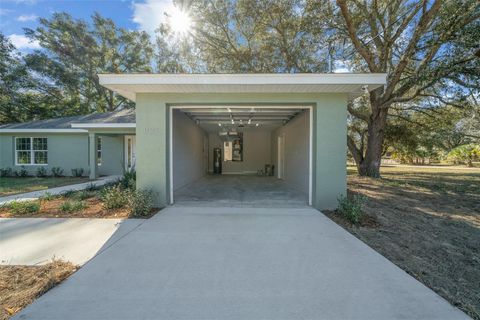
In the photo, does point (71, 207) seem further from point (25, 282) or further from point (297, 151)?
point (297, 151)

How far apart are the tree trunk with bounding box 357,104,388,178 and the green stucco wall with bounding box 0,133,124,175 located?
13.1 metres

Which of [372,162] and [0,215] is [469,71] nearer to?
[372,162]

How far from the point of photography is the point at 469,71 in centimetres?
695

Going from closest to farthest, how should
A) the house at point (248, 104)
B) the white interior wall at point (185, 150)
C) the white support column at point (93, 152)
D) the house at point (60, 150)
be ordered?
the house at point (248, 104) → the white interior wall at point (185, 150) → the white support column at point (93, 152) → the house at point (60, 150)

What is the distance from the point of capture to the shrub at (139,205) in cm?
495

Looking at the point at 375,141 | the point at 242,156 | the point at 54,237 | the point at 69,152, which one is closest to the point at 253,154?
the point at 242,156

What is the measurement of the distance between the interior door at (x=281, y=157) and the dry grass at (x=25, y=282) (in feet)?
31.8

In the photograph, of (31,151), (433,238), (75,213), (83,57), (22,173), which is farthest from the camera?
(83,57)

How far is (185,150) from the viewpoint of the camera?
9.15m

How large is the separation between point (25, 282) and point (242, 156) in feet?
42.4

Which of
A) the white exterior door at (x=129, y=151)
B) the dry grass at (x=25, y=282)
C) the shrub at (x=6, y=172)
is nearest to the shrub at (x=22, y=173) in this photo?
the shrub at (x=6, y=172)

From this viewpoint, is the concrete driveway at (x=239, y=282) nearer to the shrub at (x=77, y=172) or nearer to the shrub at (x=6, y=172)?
the shrub at (x=77, y=172)

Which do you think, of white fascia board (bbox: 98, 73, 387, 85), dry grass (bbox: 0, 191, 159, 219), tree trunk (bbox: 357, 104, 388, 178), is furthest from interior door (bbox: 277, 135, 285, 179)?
dry grass (bbox: 0, 191, 159, 219)

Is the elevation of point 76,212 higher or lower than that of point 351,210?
lower
